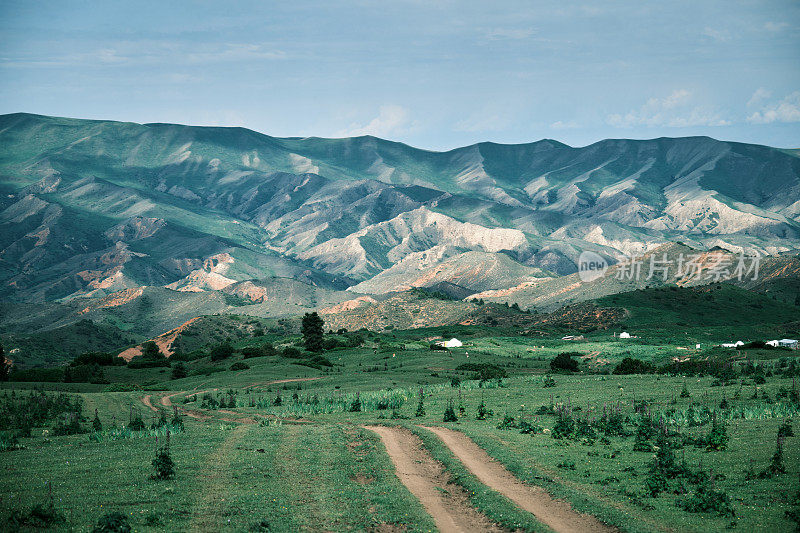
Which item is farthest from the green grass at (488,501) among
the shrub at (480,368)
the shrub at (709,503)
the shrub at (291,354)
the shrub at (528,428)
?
the shrub at (291,354)

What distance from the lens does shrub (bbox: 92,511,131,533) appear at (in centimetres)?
1662

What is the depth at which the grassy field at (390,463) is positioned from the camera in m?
18.9

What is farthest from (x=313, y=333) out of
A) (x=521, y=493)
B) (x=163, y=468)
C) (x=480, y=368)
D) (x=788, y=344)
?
(x=521, y=493)

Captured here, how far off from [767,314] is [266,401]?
10711cm

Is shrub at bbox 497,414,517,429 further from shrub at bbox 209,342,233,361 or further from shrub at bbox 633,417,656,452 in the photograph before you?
shrub at bbox 209,342,233,361

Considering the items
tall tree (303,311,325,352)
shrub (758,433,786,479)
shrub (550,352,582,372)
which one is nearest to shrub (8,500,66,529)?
shrub (758,433,786,479)

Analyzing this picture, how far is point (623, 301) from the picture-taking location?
137750 millimetres

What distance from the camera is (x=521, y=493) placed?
861 inches

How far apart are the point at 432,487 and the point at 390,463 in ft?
10.5

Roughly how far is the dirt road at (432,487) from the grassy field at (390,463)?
1.24 ft

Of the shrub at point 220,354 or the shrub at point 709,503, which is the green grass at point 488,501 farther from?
the shrub at point 220,354

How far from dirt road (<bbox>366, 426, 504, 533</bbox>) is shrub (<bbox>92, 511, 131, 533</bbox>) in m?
7.58

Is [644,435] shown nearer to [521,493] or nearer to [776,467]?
[776,467]

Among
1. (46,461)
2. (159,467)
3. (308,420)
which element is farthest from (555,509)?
(308,420)
